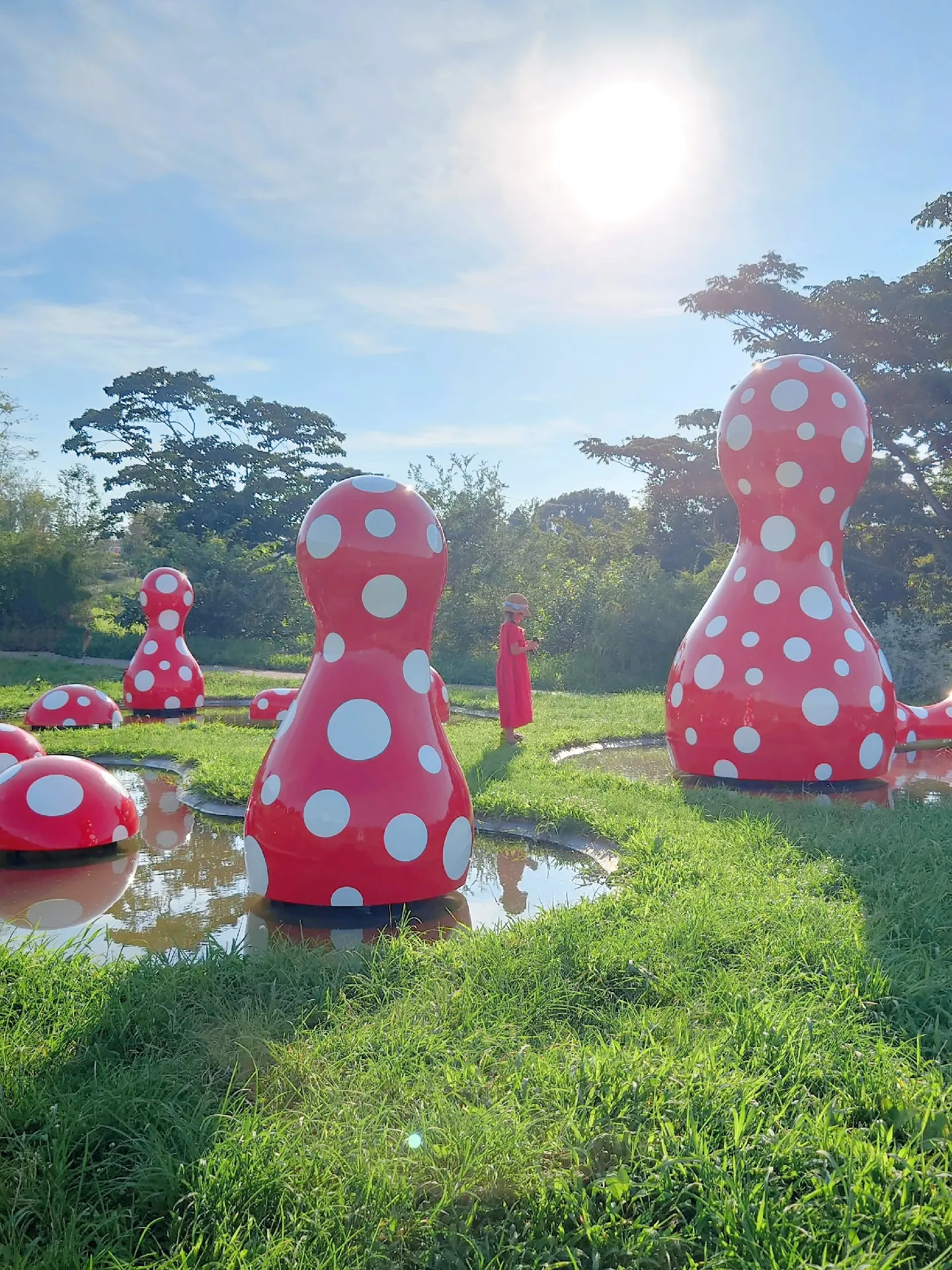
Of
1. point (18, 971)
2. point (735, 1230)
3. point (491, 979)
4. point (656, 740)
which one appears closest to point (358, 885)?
point (491, 979)

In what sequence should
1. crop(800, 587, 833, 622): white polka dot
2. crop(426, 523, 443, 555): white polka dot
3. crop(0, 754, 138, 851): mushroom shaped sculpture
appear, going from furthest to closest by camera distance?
crop(800, 587, 833, 622): white polka dot, crop(0, 754, 138, 851): mushroom shaped sculpture, crop(426, 523, 443, 555): white polka dot

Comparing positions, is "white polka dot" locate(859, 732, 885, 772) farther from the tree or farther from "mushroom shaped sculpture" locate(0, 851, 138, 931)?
the tree

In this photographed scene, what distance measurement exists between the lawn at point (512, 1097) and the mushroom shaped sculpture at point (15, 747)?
3129mm

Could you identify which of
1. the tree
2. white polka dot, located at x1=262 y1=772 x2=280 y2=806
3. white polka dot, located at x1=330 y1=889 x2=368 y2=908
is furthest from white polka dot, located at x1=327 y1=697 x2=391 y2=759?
the tree

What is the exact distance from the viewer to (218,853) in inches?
203

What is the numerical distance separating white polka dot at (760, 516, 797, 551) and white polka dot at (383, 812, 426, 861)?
391 centimetres

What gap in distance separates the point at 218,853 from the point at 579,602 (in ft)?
53.2

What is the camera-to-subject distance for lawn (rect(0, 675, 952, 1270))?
2.00 m

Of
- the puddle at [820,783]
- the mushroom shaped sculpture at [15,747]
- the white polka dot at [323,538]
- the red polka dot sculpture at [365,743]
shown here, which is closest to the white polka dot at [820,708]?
the puddle at [820,783]

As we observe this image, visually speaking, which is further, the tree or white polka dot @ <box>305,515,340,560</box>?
the tree

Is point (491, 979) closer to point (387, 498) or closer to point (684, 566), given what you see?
point (387, 498)

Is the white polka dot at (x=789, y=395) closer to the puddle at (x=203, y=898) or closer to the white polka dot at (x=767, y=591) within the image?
the white polka dot at (x=767, y=591)

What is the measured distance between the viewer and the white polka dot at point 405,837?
13.3 feet

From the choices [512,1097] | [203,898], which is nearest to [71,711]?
[203,898]
